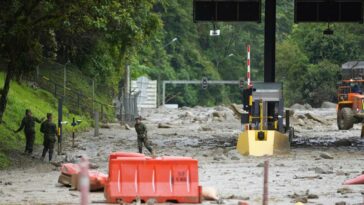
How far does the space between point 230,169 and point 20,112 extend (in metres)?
13.9

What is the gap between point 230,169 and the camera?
24562 millimetres

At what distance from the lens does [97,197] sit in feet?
57.2

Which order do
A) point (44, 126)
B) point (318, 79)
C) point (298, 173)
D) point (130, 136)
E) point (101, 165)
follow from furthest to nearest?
1. point (318, 79)
2. point (130, 136)
3. point (44, 126)
4. point (101, 165)
5. point (298, 173)

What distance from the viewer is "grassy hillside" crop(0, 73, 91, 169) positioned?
1193 inches

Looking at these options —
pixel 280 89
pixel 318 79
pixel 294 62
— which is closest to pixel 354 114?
pixel 280 89

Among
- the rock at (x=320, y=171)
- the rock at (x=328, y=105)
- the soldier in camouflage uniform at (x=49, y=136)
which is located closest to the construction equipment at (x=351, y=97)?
the soldier in camouflage uniform at (x=49, y=136)

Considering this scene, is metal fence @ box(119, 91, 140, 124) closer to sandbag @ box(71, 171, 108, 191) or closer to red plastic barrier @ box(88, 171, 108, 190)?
sandbag @ box(71, 171, 108, 191)

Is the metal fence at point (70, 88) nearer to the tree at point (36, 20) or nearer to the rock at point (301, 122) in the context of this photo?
the rock at point (301, 122)

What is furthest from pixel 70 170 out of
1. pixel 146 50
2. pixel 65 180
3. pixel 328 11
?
pixel 146 50

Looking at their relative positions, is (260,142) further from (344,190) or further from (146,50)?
(146,50)

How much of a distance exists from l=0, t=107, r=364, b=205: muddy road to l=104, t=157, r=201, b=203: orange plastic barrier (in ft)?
2.22

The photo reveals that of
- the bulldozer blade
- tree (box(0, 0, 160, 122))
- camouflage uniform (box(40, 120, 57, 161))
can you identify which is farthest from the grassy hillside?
the bulldozer blade

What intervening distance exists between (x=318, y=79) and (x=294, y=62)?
661 cm

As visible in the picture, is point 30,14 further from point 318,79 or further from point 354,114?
point 318,79
